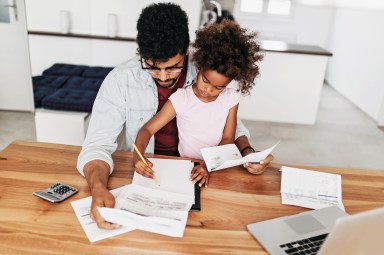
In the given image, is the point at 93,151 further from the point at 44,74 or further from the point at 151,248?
the point at 44,74

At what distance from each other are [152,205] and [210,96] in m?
0.59

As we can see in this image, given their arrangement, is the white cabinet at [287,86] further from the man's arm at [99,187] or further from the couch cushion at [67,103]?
the man's arm at [99,187]

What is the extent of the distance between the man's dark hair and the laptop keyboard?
2.31ft

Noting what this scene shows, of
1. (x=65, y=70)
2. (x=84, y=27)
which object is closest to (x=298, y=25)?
(x=84, y=27)

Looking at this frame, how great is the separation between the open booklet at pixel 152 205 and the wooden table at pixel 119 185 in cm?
2

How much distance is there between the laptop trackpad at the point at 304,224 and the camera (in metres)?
1.04

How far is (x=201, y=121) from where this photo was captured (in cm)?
157

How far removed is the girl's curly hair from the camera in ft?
4.41

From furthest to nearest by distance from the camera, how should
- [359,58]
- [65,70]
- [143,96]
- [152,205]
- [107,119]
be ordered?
1. [359,58]
2. [65,70]
3. [143,96]
4. [107,119]
5. [152,205]

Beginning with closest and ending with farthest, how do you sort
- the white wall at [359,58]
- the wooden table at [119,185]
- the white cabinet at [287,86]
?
the wooden table at [119,185] → the white cabinet at [287,86] → the white wall at [359,58]

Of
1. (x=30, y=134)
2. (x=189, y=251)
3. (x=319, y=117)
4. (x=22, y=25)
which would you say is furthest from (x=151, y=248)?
(x=319, y=117)

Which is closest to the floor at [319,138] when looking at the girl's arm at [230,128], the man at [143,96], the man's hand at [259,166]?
the girl's arm at [230,128]

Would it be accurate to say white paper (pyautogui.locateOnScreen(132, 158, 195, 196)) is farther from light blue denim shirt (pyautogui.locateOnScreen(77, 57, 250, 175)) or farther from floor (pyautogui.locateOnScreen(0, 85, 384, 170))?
floor (pyautogui.locateOnScreen(0, 85, 384, 170))

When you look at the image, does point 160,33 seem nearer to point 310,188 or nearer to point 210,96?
point 210,96
